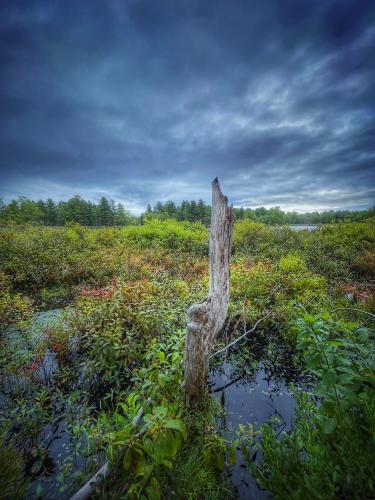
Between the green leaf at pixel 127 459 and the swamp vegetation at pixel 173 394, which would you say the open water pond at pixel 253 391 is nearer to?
the swamp vegetation at pixel 173 394

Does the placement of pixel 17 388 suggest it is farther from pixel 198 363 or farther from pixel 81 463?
pixel 198 363

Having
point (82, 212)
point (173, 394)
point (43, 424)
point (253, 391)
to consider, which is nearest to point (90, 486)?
point (173, 394)

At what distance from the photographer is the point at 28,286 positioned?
837 centimetres

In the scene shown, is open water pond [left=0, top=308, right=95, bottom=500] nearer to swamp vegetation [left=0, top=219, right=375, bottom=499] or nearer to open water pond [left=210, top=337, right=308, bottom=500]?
swamp vegetation [left=0, top=219, right=375, bottom=499]

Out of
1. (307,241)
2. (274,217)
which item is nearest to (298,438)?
(307,241)

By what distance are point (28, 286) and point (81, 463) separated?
26.1 feet

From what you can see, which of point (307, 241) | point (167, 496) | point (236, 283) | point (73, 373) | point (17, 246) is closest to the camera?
point (167, 496)

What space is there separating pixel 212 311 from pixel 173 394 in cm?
109

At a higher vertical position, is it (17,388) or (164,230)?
(164,230)

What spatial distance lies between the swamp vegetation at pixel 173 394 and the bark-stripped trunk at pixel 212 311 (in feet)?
0.89

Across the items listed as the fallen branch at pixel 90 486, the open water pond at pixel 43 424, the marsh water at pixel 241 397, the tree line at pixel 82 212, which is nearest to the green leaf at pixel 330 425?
the marsh water at pixel 241 397

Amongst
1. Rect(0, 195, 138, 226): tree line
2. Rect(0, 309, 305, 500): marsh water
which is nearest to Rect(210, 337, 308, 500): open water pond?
Rect(0, 309, 305, 500): marsh water

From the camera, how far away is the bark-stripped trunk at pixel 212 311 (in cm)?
228

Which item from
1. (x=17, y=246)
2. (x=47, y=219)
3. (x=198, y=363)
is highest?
(x=47, y=219)
